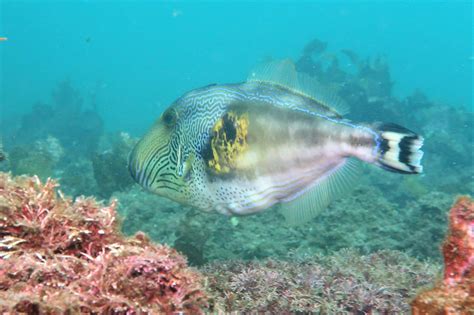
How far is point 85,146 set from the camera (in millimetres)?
17969

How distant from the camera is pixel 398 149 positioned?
1981 millimetres

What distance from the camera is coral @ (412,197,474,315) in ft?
5.51

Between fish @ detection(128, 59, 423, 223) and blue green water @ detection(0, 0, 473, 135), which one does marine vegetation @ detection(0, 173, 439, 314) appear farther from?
blue green water @ detection(0, 0, 473, 135)

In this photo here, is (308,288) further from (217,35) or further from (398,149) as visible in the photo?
(217,35)

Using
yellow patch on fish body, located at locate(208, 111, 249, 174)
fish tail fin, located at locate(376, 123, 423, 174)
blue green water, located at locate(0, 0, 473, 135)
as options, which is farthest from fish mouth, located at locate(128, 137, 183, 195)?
blue green water, located at locate(0, 0, 473, 135)

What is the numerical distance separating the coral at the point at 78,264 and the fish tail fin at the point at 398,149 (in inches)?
48.9

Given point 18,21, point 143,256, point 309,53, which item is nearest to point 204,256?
point 143,256

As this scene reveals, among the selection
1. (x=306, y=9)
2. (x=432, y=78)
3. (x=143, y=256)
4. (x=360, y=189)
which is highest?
(x=306, y=9)

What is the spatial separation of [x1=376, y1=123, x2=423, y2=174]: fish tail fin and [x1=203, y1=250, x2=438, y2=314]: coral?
3.92ft

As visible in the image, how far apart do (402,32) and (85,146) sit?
132017 mm

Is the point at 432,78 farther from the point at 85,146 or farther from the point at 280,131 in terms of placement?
the point at 280,131

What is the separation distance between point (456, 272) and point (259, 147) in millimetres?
1350

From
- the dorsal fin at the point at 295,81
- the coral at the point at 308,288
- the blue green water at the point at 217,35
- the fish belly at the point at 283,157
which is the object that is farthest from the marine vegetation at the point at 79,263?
the blue green water at the point at 217,35

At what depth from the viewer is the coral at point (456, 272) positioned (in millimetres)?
1679
